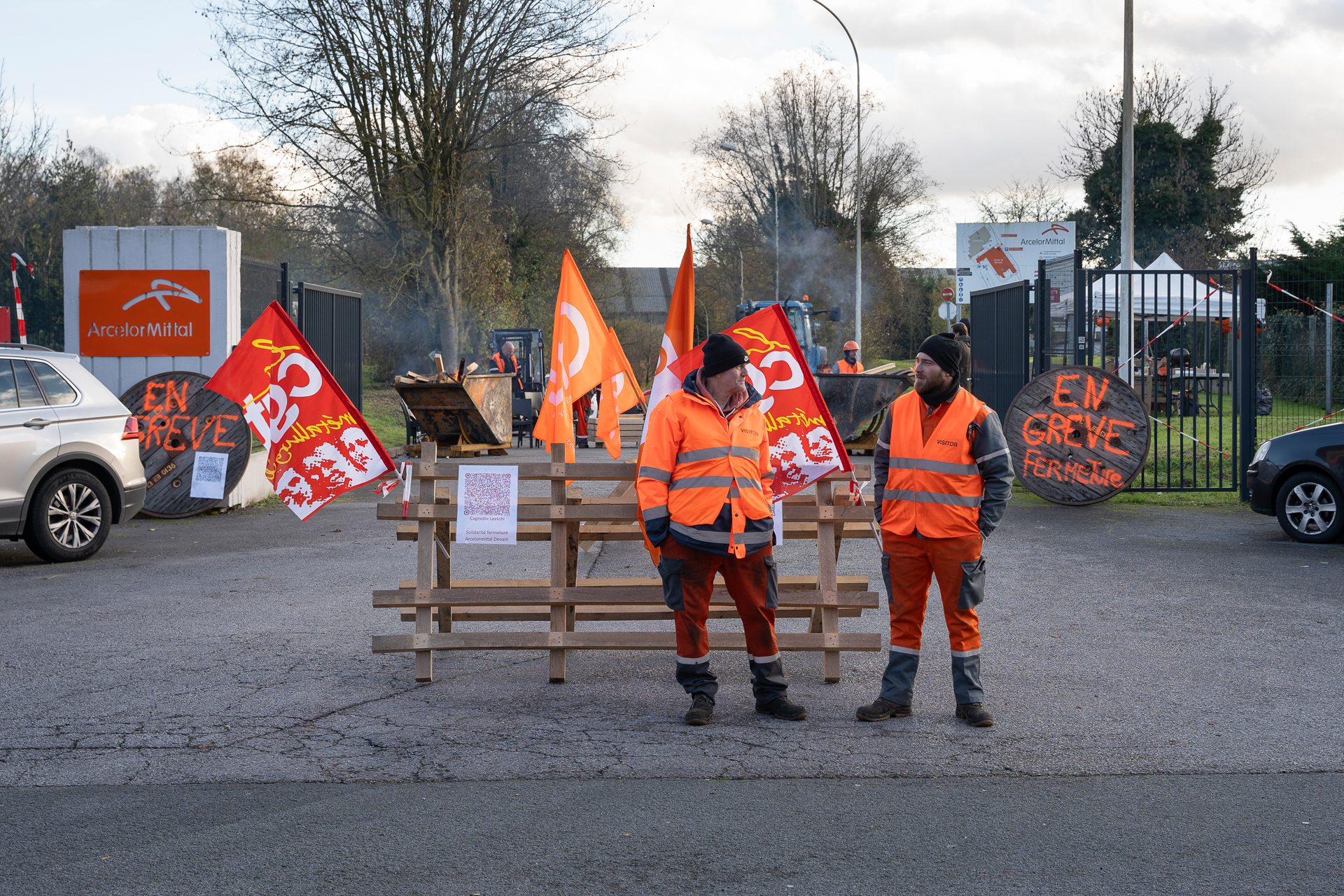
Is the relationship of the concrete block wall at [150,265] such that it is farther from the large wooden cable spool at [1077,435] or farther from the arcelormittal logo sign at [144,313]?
the large wooden cable spool at [1077,435]

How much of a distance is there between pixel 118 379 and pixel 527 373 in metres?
15.2

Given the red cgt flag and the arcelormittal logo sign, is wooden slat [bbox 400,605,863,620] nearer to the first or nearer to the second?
the red cgt flag

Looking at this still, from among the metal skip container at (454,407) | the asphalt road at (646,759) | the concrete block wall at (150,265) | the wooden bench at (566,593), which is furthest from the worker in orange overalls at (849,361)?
the wooden bench at (566,593)

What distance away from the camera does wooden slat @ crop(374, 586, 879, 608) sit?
20.6ft

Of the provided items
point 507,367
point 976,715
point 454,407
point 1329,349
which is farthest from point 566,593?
point 507,367

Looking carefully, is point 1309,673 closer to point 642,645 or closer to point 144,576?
point 642,645

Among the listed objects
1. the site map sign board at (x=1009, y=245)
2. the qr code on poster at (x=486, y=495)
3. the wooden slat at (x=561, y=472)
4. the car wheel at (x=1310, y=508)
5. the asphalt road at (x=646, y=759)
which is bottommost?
the asphalt road at (x=646, y=759)

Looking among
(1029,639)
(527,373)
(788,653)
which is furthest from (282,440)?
(527,373)

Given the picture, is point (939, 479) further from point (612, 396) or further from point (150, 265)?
point (150, 265)

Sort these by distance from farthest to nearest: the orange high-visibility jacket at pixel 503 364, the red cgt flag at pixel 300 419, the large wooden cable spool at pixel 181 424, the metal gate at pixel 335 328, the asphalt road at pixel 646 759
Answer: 1. the orange high-visibility jacket at pixel 503 364
2. the metal gate at pixel 335 328
3. the large wooden cable spool at pixel 181 424
4. the red cgt flag at pixel 300 419
5. the asphalt road at pixel 646 759

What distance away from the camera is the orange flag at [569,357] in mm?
7316

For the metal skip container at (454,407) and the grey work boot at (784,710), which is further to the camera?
the metal skip container at (454,407)

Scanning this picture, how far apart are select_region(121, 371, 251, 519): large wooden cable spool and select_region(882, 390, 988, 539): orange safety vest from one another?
370 inches

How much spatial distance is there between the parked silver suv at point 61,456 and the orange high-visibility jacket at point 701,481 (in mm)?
6364
